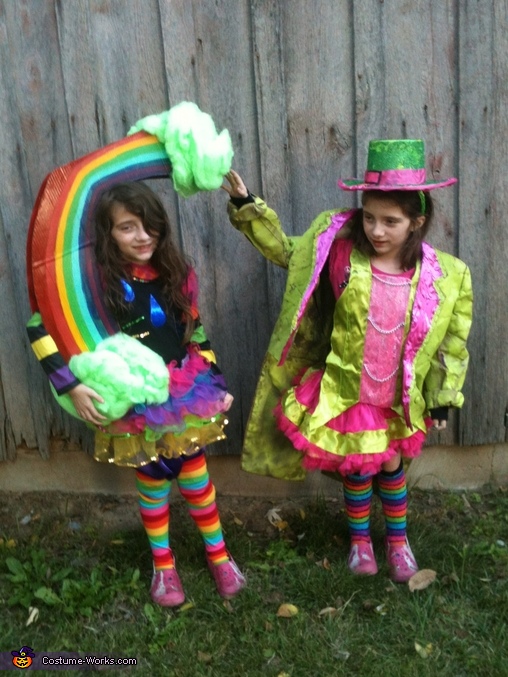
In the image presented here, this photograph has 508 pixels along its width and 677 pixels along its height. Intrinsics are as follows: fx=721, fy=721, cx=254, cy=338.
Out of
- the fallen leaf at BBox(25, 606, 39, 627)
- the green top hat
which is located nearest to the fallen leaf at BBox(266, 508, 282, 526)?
the fallen leaf at BBox(25, 606, 39, 627)

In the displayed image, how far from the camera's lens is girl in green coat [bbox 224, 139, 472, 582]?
2.58m

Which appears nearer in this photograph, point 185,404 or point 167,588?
point 185,404

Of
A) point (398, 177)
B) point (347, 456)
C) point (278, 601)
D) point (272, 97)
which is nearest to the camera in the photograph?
point (398, 177)

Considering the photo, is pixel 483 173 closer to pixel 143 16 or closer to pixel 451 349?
pixel 451 349

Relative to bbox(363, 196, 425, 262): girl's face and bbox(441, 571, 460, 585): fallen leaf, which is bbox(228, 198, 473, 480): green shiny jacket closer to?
bbox(363, 196, 425, 262): girl's face

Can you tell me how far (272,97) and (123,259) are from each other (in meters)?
0.99

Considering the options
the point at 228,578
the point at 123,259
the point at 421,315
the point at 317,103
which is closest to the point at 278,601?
the point at 228,578

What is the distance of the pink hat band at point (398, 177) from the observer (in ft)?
8.18

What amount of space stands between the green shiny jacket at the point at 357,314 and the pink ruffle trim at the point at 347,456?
69 millimetres

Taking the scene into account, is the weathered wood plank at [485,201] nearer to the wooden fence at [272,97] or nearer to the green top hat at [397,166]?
the wooden fence at [272,97]

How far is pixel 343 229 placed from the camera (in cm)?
278

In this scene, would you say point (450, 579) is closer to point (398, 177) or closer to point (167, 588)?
point (167, 588)

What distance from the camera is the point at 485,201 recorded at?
3.11 m

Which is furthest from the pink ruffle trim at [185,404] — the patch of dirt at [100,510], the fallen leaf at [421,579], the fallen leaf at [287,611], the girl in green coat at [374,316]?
the fallen leaf at [421,579]
